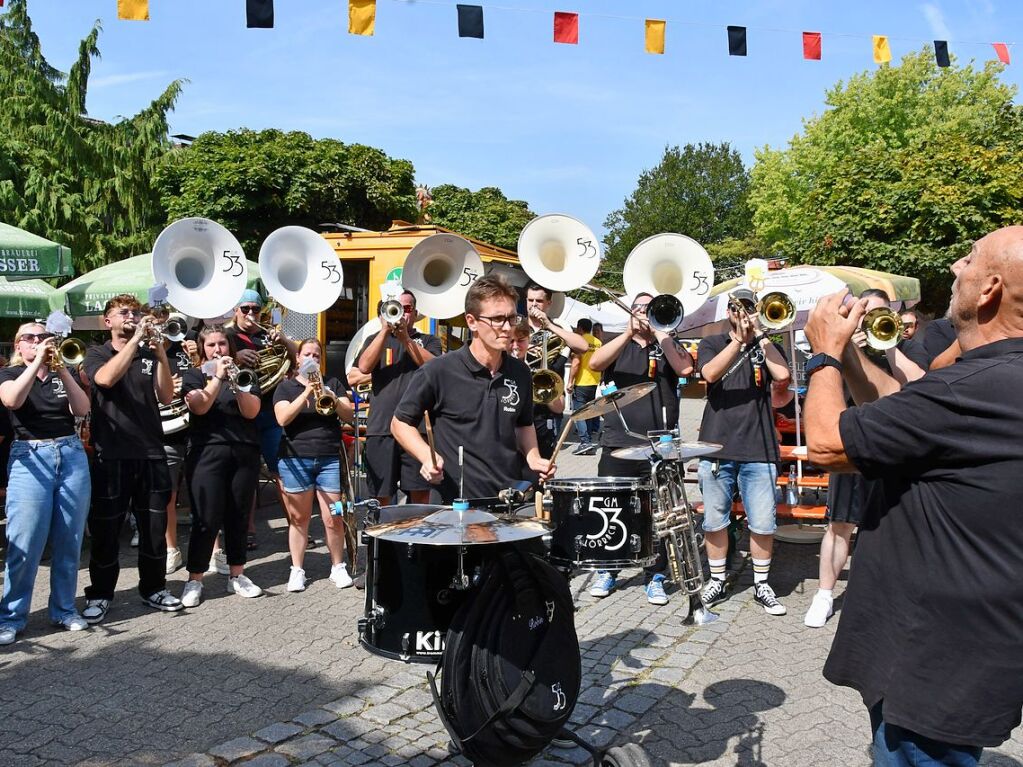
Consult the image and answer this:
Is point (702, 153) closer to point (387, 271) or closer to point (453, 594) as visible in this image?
point (387, 271)

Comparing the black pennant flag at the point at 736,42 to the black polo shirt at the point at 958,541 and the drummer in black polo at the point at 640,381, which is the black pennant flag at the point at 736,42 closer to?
the drummer in black polo at the point at 640,381

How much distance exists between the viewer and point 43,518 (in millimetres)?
5258

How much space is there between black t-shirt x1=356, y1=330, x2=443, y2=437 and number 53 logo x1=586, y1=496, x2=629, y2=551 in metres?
2.73

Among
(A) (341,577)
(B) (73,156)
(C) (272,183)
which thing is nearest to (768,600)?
(A) (341,577)

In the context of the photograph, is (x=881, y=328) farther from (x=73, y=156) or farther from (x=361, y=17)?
(x=73, y=156)

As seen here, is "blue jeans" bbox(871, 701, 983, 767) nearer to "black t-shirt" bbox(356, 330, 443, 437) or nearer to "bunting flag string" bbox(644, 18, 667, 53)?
"black t-shirt" bbox(356, 330, 443, 437)

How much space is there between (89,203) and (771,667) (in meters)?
17.3

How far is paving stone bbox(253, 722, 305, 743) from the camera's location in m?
3.88

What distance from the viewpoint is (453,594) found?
3.14 m

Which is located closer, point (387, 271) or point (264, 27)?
point (264, 27)

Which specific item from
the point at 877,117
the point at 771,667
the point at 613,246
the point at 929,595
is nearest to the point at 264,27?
the point at 771,667

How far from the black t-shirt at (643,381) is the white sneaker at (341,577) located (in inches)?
84.6

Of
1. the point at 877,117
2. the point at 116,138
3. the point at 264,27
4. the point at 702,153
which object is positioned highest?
the point at 702,153

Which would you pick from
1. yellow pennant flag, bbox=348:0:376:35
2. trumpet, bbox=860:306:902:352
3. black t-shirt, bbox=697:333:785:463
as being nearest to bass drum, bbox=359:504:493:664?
trumpet, bbox=860:306:902:352
